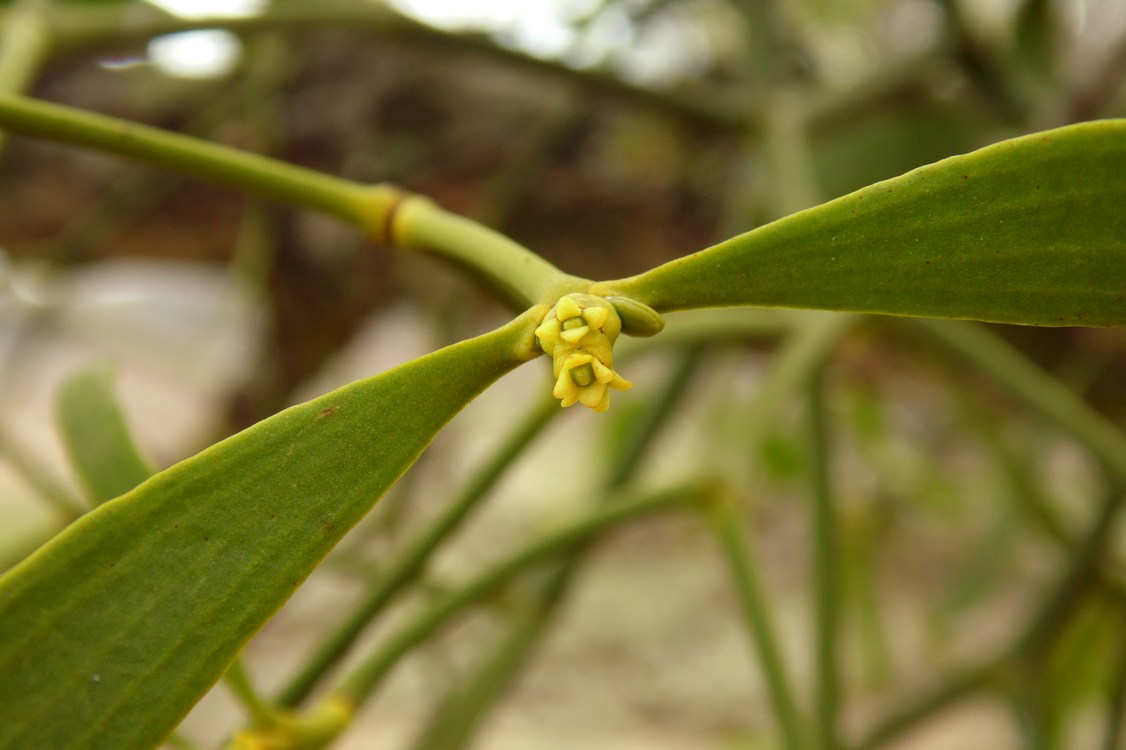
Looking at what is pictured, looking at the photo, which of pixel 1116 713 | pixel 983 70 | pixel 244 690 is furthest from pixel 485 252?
pixel 983 70

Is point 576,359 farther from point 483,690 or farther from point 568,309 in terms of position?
point 483,690

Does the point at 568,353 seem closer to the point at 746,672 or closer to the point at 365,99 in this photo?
the point at 365,99

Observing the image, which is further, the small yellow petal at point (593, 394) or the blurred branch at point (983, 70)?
the blurred branch at point (983, 70)

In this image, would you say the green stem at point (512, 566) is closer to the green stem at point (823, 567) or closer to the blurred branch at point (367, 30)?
the green stem at point (823, 567)

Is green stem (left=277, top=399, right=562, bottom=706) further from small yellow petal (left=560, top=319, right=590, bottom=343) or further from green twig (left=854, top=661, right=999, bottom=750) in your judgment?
green twig (left=854, top=661, right=999, bottom=750)

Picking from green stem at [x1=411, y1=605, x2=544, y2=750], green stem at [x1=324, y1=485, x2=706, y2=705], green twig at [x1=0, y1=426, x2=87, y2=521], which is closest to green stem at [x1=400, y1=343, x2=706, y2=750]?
green stem at [x1=411, y1=605, x2=544, y2=750]

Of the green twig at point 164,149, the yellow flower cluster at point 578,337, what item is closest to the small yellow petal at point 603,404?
the yellow flower cluster at point 578,337

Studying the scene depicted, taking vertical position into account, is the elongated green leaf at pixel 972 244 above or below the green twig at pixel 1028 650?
below
